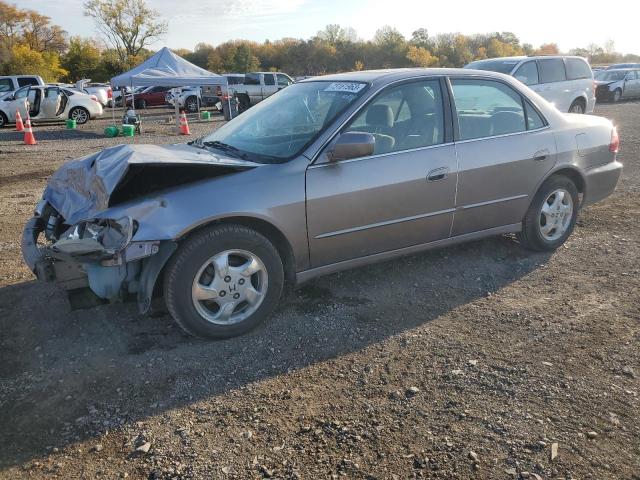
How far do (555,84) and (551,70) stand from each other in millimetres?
335

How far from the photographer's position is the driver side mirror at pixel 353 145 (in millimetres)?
3660

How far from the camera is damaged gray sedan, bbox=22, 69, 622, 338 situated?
3.36 m

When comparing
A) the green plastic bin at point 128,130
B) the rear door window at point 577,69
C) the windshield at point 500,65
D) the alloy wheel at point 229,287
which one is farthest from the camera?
the green plastic bin at point 128,130

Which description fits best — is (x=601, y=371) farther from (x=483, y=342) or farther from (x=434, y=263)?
(x=434, y=263)

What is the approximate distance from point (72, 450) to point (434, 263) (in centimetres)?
329

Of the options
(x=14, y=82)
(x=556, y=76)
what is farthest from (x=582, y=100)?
(x=14, y=82)

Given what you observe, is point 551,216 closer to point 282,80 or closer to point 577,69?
point 577,69

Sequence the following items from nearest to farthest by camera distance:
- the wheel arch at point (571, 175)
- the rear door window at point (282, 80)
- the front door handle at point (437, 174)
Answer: the front door handle at point (437, 174) → the wheel arch at point (571, 175) → the rear door window at point (282, 80)

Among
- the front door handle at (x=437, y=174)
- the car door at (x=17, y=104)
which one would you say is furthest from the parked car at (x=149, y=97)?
the front door handle at (x=437, y=174)

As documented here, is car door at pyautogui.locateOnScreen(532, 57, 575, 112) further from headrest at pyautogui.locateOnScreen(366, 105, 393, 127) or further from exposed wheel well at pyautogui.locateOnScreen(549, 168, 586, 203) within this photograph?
headrest at pyautogui.locateOnScreen(366, 105, 393, 127)

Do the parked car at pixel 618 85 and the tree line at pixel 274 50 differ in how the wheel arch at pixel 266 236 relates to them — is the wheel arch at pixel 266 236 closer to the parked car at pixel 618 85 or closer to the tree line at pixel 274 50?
the parked car at pixel 618 85

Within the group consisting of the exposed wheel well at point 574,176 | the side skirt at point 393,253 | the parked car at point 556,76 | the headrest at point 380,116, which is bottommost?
the side skirt at point 393,253

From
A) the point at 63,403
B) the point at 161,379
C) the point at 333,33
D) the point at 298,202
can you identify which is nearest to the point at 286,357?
the point at 161,379

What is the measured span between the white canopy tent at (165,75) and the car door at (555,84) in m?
11.0
